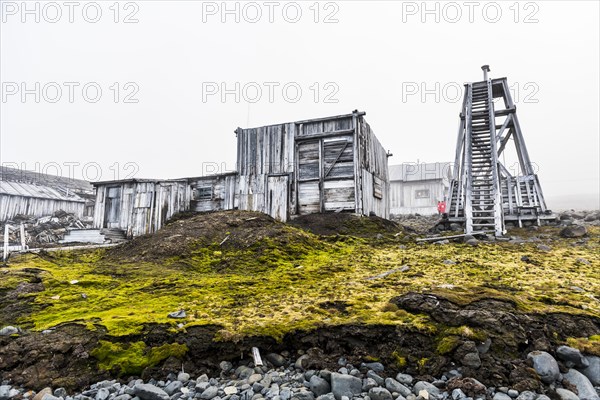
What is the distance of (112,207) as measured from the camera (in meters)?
16.0

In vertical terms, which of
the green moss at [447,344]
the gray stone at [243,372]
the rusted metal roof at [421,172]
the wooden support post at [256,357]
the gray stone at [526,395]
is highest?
the rusted metal roof at [421,172]

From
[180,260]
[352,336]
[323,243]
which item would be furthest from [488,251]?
[180,260]

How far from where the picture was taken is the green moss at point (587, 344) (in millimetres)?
2992

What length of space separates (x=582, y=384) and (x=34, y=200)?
37675 mm

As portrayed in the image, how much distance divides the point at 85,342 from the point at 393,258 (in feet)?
20.5

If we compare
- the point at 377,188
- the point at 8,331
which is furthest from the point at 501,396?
the point at 377,188

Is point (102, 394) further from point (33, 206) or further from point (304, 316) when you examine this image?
point (33, 206)

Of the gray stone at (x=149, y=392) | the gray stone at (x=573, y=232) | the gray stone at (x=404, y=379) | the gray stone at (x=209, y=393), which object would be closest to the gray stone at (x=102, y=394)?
the gray stone at (x=149, y=392)

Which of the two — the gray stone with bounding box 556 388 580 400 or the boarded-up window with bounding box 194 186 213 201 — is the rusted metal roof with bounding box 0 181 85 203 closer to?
the boarded-up window with bounding box 194 186 213 201

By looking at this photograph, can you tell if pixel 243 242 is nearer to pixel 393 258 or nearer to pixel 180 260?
pixel 180 260

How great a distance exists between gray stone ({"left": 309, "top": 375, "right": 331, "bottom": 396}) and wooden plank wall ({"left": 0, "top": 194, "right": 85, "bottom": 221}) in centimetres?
3449

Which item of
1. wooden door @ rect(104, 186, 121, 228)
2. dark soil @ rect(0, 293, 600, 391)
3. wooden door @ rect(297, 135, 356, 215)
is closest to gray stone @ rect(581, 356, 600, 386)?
dark soil @ rect(0, 293, 600, 391)

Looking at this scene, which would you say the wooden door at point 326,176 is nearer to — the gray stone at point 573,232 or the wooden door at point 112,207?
the gray stone at point 573,232

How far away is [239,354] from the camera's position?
11.1ft
